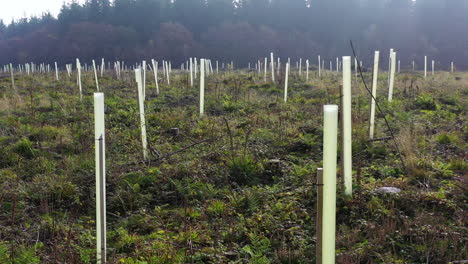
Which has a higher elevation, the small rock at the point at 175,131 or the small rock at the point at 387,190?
the small rock at the point at 175,131

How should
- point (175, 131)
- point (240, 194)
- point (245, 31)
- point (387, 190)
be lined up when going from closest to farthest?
1. point (387, 190)
2. point (240, 194)
3. point (175, 131)
4. point (245, 31)

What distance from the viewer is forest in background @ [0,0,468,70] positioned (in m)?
67.8

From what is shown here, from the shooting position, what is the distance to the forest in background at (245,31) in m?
67.8

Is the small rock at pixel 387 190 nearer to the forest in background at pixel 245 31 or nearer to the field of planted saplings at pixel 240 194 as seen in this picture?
the field of planted saplings at pixel 240 194

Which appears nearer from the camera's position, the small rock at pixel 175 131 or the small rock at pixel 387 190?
the small rock at pixel 387 190

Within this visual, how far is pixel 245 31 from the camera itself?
76938 millimetres

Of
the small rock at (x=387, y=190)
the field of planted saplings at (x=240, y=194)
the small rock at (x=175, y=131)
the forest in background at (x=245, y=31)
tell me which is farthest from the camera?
the forest in background at (x=245, y=31)

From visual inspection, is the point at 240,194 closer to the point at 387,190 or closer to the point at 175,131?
the point at 387,190

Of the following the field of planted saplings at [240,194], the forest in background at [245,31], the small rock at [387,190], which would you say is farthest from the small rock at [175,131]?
the forest in background at [245,31]

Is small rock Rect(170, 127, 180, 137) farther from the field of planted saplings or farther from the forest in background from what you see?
the forest in background

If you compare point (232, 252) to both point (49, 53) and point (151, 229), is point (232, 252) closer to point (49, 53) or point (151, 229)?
point (151, 229)

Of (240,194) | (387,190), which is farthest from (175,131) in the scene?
(387,190)

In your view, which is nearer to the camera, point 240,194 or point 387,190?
point 387,190

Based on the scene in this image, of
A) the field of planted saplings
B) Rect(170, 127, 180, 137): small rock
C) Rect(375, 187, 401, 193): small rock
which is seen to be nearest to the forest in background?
Rect(170, 127, 180, 137): small rock
